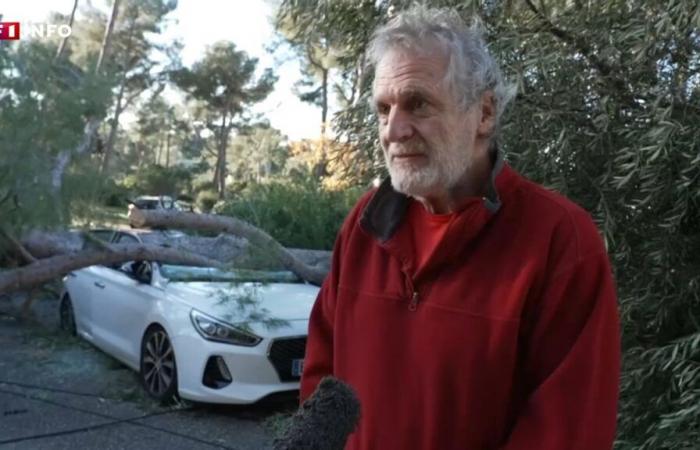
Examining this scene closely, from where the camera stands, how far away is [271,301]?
6738 mm

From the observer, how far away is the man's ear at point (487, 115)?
1.66 m

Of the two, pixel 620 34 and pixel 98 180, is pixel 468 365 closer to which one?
pixel 620 34

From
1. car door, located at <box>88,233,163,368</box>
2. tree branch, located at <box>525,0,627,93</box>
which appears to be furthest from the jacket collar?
car door, located at <box>88,233,163,368</box>

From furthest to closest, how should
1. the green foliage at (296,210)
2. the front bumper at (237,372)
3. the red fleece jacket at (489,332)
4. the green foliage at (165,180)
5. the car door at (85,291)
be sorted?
the green foliage at (165,180)
the green foliage at (296,210)
the car door at (85,291)
the front bumper at (237,372)
the red fleece jacket at (489,332)

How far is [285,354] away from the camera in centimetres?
617

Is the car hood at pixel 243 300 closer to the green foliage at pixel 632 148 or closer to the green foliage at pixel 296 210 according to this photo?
the green foliage at pixel 296 210

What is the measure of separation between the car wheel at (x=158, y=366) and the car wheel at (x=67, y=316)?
113 inches

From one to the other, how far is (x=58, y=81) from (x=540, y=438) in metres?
6.61

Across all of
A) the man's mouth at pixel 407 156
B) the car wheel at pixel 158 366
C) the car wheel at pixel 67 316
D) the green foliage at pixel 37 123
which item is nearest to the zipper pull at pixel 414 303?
the man's mouth at pixel 407 156

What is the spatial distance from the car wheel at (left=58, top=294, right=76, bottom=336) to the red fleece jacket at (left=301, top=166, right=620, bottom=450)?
8.34m

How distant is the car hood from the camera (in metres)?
6.29

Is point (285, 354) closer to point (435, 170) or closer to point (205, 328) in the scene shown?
point (205, 328)

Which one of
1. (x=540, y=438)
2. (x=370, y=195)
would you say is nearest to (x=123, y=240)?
(x=370, y=195)

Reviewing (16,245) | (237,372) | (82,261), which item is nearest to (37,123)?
(82,261)
